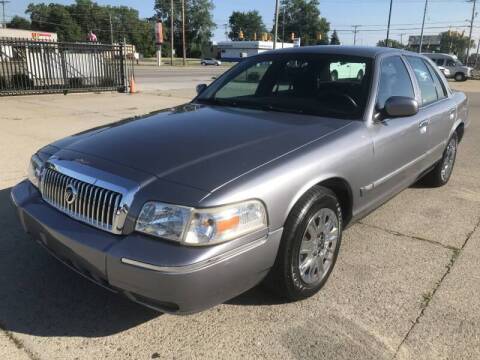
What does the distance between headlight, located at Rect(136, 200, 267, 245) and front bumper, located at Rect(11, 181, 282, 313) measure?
5cm

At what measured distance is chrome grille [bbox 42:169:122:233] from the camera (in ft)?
8.11

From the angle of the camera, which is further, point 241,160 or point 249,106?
point 249,106

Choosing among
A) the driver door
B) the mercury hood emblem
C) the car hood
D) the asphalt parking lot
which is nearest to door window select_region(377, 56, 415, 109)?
the driver door

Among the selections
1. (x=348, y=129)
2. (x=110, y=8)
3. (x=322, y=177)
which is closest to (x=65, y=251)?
(x=322, y=177)

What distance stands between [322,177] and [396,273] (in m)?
1.10

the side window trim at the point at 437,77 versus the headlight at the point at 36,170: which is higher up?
the side window trim at the point at 437,77

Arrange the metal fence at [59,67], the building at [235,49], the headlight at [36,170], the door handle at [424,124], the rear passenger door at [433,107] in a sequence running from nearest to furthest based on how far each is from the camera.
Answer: the headlight at [36,170] → the door handle at [424,124] → the rear passenger door at [433,107] → the metal fence at [59,67] → the building at [235,49]

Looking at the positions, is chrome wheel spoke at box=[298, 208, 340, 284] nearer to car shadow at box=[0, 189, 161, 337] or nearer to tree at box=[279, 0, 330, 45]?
car shadow at box=[0, 189, 161, 337]

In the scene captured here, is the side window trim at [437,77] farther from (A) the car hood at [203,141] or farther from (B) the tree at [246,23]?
(B) the tree at [246,23]

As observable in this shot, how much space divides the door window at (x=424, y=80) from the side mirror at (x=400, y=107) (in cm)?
107

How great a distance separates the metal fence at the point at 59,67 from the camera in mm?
14324

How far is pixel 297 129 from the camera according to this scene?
126 inches

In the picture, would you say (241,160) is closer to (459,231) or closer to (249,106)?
(249,106)

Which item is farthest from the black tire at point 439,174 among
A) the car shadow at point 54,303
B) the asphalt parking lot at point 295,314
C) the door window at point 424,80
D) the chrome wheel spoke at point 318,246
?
the car shadow at point 54,303
